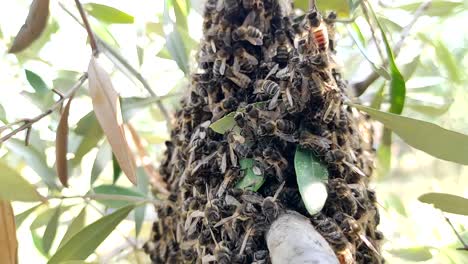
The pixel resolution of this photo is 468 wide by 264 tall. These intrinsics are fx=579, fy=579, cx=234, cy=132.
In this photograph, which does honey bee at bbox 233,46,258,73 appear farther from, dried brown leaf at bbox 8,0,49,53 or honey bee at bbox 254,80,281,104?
dried brown leaf at bbox 8,0,49,53

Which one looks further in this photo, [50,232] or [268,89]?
[50,232]

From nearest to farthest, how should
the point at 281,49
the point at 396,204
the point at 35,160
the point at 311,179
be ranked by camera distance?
the point at 311,179 → the point at 281,49 → the point at 35,160 → the point at 396,204

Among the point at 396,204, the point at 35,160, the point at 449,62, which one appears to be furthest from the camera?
the point at 396,204

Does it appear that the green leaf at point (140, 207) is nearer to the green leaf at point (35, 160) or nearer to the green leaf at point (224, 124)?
the green leaf at point (35, 160)

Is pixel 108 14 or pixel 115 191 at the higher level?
pixel 108 14

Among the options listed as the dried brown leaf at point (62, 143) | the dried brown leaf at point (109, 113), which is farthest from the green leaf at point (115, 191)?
the dried brown leaf at point (109, 113)

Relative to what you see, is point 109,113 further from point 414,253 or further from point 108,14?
point 414,253

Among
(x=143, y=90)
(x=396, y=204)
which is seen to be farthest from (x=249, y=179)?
(x=396, y=204)

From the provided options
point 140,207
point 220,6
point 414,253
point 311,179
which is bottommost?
point 414,253
